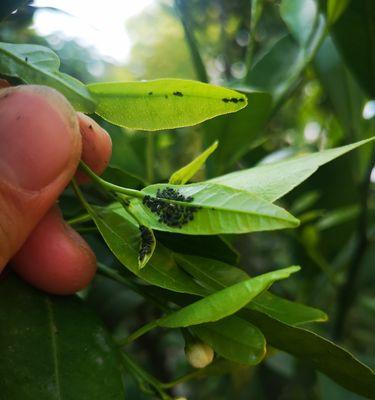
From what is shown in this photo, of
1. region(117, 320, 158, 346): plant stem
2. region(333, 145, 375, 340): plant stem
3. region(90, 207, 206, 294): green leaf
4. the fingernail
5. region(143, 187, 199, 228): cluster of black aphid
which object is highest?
the fingernail

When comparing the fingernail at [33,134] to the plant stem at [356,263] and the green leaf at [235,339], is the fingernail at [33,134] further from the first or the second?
the plant stem at [356,263]

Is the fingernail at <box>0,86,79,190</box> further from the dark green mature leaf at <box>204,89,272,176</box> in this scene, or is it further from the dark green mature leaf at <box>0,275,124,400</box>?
the dark green mature leaf at <box>204,89,272,176</box>

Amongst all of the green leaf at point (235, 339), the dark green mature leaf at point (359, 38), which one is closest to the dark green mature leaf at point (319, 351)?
the green leaf at point (235, 339)

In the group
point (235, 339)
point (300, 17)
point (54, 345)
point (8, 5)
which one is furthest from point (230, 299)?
point (300, 17)

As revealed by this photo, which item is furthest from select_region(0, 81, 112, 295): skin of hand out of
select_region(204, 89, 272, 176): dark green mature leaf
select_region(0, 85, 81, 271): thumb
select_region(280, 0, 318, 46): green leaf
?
select_region(280, 0, 318, 46): green leaf

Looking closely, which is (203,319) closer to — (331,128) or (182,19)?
(182,19)

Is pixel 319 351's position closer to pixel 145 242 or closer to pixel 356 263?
pixel 145 242
